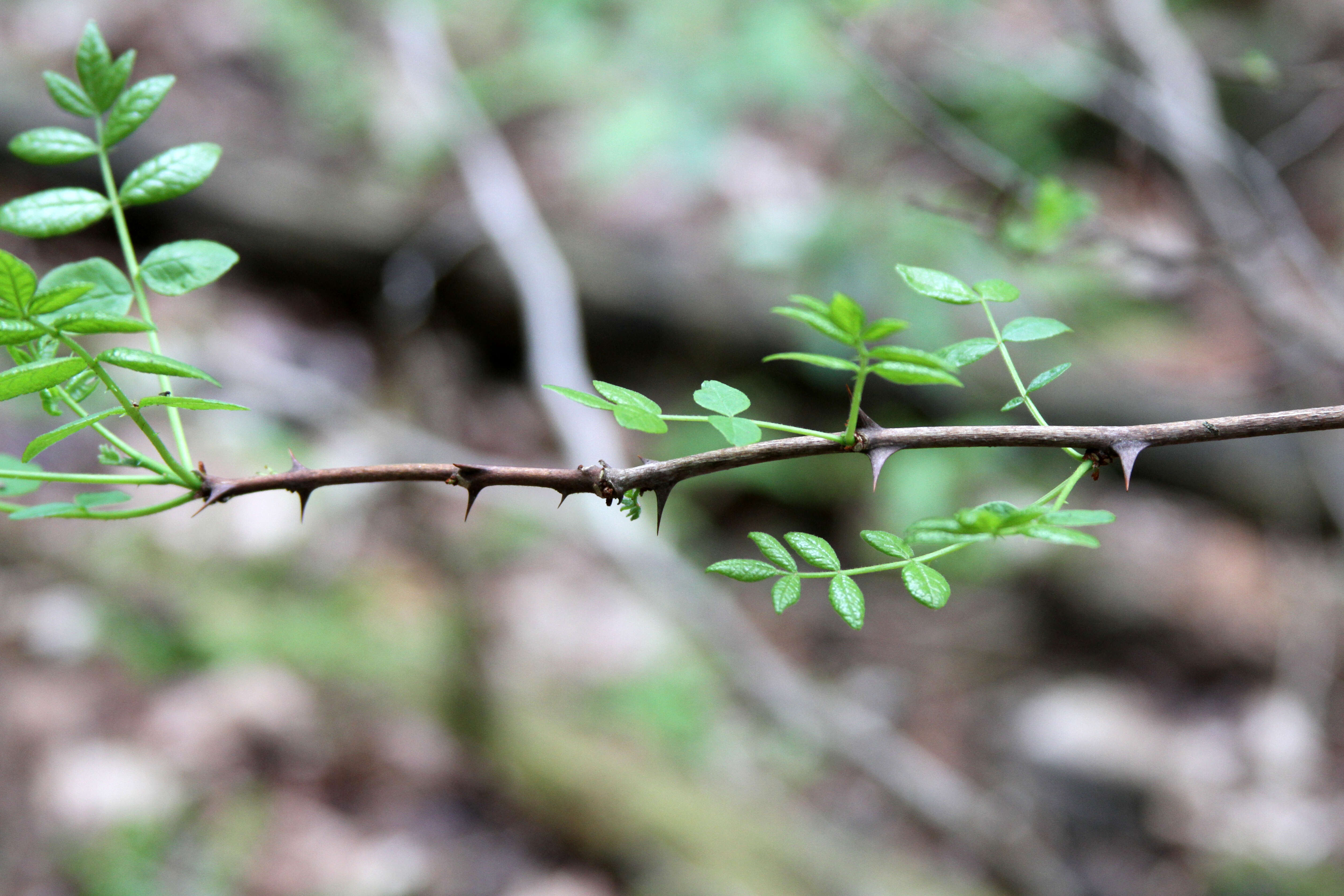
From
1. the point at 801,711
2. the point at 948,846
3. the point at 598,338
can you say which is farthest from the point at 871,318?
the point at 948,846

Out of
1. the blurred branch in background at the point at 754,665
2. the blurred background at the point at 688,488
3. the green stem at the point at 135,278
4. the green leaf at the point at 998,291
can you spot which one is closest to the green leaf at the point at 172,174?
the green stem at the point at 135,278

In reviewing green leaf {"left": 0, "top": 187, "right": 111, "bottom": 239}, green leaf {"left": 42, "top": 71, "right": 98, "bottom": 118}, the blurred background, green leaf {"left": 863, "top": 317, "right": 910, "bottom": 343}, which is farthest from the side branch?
the blurred background

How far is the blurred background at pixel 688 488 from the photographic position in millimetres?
2621

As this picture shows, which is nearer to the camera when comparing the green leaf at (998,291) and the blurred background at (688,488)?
the green leaf at (998,291)

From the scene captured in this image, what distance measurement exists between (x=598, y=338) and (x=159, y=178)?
12.1 feet

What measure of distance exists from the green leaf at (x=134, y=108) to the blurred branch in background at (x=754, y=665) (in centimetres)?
250

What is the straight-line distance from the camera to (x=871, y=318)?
386 centimetres

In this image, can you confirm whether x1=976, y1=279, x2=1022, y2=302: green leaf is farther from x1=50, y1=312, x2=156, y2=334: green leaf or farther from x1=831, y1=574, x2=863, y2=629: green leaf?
x1=50, y1=312, x2=156, y2=334: green leaf

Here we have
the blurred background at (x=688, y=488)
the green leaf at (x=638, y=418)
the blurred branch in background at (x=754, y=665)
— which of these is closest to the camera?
the green leaf at (x=638, y=418)

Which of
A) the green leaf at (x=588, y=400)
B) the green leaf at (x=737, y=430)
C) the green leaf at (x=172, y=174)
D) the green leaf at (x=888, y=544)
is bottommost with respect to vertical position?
the green leaf at (x=888, y=544)

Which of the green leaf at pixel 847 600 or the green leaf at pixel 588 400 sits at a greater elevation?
the green leaf at pixel 588 400

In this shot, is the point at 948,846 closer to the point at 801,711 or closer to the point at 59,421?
the point at 801,711

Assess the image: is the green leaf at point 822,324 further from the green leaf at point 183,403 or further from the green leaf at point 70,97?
the green leaf at point 70,97

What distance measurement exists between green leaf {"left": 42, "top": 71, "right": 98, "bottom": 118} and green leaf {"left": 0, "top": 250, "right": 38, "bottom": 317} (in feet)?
0.90
